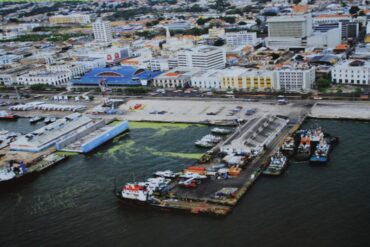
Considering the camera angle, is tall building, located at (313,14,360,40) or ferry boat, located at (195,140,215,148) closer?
ferry boat, located at (195,140,215,148)

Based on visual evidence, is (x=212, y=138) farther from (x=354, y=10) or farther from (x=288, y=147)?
(x=354, y=10)

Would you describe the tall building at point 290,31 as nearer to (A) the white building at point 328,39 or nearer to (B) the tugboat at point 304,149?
(A) the white building at point 328,39

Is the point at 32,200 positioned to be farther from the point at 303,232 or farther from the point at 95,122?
the point at 303,232

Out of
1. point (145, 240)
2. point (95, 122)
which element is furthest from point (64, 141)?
point (145, 240)

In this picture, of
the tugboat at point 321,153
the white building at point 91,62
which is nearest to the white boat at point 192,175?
the tugboat at point 321,153

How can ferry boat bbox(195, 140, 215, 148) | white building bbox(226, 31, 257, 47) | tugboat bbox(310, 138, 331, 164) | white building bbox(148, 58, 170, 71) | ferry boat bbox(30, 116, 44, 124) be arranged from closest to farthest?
tugboat bbox(310, 138, 331, 164) → ferry boat bbox(195, 140, 215, 148) → ferry boat bbox(30, 116, 44, 124) → white building bbox(148, 58, 170, 71) → white building bbox(226, 31, 257, 47)

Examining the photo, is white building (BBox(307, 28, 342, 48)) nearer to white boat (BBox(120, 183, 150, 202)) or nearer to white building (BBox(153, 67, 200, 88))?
white building (BBox(153, 67, 200, 88))

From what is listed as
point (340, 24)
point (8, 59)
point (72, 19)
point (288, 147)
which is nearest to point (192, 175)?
point (288, 147)

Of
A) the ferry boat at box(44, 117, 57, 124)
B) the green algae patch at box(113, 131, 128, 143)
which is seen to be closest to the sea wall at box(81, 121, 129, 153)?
the green algae patch at box(113, 131, 128, 143)
